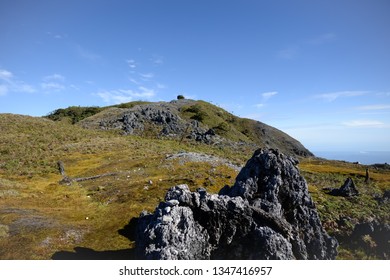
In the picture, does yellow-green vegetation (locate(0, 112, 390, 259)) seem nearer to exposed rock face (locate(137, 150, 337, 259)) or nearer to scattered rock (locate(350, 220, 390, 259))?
scattered rock (locate(350, 220, 390, 259))

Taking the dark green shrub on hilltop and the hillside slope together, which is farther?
the dark green shrub on hilltop

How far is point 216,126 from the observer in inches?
5635

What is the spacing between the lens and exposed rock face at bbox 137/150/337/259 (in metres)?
17.4

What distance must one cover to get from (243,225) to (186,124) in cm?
10947

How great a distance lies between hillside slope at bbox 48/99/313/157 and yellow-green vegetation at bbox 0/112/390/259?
34.3 metres

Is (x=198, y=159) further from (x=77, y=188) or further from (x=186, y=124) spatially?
(x=186, y=124)

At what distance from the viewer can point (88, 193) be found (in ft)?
134

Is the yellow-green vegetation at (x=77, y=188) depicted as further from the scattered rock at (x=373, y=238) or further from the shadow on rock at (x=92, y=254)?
the scattered rock at (x=373, y=238)

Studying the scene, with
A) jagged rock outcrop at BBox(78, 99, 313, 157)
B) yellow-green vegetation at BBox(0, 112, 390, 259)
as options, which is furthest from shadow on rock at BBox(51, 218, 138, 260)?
jagged rock outcrop at BBox(78, 99, 313, 157)

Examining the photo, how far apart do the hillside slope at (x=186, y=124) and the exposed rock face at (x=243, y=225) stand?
70.2 m

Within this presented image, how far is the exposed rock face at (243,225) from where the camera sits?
17375 millimetres

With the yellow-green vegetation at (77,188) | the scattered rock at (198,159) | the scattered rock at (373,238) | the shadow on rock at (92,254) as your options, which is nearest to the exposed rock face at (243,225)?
the shadow on rock at (92,254)

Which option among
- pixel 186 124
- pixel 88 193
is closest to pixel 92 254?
pixel 88 193
